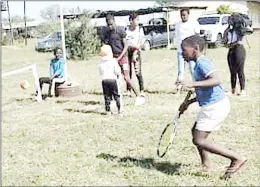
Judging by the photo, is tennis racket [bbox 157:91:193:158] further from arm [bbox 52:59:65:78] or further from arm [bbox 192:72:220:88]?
arm [bbox 52:59:65:78]

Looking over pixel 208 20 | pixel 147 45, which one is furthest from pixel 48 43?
pixel 208 20

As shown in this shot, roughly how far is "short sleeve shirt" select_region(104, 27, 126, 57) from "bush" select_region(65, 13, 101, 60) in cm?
1101

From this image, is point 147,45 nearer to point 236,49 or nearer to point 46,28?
point 46,28

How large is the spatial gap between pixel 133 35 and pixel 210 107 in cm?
514

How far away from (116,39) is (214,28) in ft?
52.0

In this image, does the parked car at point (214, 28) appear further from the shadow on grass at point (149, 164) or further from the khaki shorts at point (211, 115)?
the khaki shorts at point (211, 115)

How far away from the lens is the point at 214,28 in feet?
79.0

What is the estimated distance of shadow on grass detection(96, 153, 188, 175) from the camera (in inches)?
204

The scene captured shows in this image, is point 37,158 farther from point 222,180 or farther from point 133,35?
point 133,35

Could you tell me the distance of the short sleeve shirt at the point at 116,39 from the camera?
8.97 metres

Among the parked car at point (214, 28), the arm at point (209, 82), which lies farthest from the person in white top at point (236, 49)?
the parked car at point (214, 28)

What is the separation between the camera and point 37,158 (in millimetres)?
5766

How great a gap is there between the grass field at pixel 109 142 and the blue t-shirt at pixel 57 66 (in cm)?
61

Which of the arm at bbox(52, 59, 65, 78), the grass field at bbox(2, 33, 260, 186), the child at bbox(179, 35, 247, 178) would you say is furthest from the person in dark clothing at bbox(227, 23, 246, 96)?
the child at bbox(179, 35, 247, 178)
